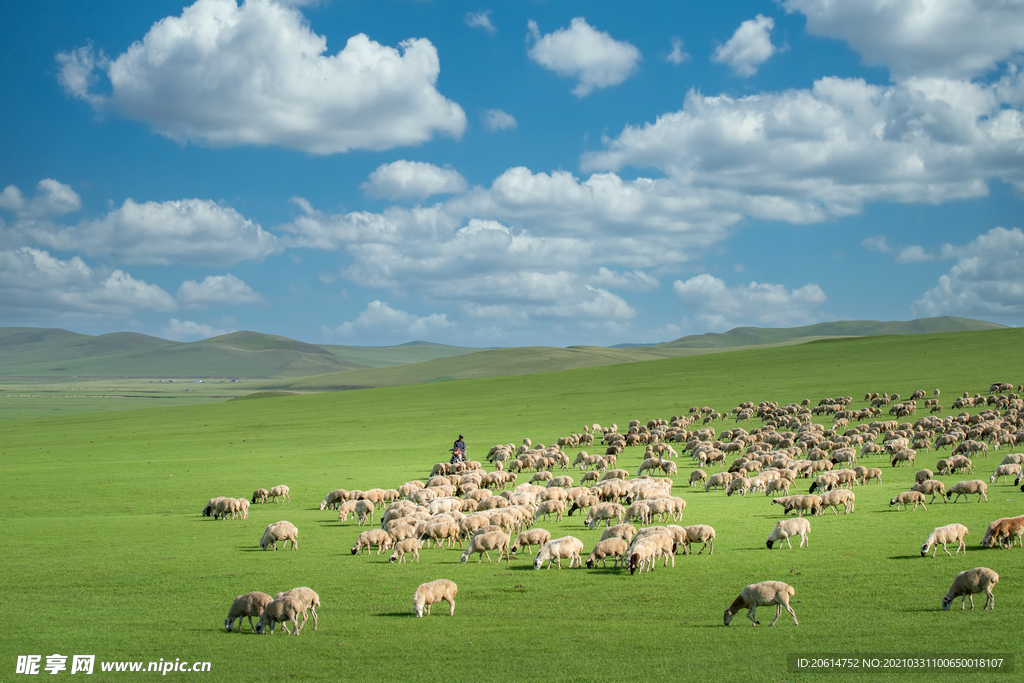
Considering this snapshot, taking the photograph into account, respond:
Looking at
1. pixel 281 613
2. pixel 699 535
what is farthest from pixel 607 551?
pixel 281 613

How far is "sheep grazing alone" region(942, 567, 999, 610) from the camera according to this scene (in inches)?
537

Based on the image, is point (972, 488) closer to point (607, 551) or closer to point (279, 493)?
point (607, 551)

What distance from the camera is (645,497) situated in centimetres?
2595

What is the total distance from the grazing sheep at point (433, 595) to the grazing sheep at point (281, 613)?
2211 millimetres

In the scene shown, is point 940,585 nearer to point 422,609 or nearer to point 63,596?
point 422,609

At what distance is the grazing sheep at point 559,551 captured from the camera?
731 inches

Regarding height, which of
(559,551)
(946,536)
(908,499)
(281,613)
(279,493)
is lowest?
(281,613)

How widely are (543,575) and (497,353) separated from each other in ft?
535

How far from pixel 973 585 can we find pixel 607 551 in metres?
7.67

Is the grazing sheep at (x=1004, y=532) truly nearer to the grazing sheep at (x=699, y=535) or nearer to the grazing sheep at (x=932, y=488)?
the grazing sheep at (x=699, y=535)

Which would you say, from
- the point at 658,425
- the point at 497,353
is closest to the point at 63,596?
the point at 658,425

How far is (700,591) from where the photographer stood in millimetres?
15977

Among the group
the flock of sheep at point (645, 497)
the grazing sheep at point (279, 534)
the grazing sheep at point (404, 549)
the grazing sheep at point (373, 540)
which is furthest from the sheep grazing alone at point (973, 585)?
the grazing sheep at point (279, 534)

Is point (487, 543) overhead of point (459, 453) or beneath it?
beneath
